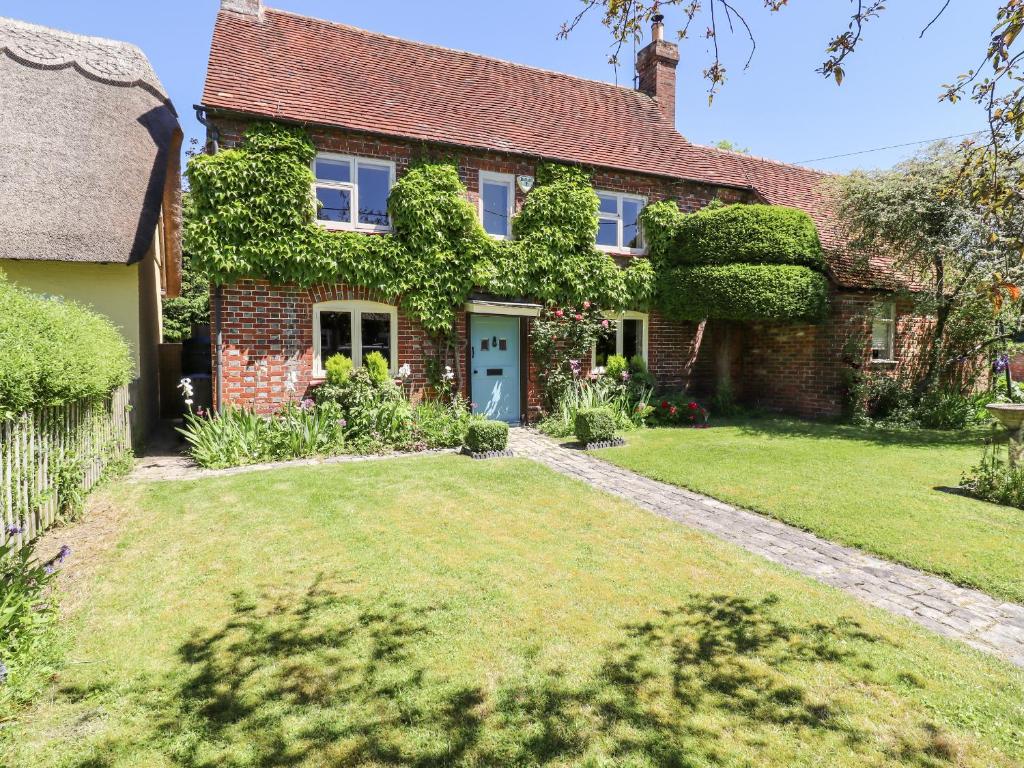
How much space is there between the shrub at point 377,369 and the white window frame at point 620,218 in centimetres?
587

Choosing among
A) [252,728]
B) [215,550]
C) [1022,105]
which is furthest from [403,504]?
[1022,105]

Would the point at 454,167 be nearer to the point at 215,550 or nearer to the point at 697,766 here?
the point at 215,550

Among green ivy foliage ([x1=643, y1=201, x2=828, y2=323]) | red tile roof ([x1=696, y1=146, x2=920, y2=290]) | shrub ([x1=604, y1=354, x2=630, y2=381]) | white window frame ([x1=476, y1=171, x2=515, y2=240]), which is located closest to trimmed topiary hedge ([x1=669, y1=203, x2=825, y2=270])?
green ivy foliage ([x1=643, y1=201, x2=828, y2=323])

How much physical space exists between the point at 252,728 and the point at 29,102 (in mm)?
14230

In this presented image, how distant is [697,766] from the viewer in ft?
7.87

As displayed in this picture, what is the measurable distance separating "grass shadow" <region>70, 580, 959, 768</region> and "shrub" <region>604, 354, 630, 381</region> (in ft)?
29.4

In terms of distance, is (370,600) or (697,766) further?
(370,600)

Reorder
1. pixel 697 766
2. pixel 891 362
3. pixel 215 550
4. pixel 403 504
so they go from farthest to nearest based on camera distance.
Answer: pixel 891 362 → pixel 403 504 → pixel 215 550 → pixel 697 766

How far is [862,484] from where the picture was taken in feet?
22.6

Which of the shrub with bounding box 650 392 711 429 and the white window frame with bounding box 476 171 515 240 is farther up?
the white window frame with bounding box 476 171 515 240

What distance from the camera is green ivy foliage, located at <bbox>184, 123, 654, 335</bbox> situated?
9.41 meters

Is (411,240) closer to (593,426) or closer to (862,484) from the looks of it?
(593,426)

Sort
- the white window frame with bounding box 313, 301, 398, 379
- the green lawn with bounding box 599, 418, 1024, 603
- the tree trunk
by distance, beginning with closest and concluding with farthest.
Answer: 1. the green lawn with bounding box 599, 418, 1024, 603
2. the white window frame with bounding box 313, 301, 398, 379
3. the tree trunk

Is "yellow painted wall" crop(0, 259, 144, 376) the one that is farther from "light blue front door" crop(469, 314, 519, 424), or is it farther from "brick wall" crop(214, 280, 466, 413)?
"light blue front door" crop(469, 314, 519, 424)
